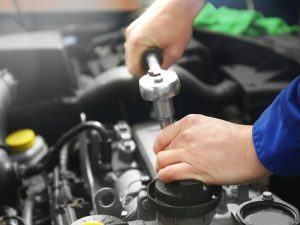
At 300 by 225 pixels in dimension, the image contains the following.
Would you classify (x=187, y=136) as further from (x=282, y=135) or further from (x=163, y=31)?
(x=163, y=31)

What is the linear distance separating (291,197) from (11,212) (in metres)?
0.84

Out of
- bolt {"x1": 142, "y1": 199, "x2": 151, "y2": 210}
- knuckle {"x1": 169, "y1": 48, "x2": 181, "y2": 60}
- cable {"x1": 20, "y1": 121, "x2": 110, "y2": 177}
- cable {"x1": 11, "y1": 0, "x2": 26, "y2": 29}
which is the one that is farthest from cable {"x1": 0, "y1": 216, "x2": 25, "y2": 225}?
cable {"x1": 11, "y1": 0, "x2": 26, "y2": 29}

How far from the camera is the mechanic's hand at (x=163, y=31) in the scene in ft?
4.38

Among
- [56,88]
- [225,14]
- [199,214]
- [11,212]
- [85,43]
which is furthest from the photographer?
[85,43]

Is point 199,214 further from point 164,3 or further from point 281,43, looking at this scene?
point 281,43

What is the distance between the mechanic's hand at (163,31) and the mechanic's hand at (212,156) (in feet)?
1.29

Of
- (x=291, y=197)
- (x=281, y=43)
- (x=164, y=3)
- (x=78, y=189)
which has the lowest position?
(x=291, y=197)

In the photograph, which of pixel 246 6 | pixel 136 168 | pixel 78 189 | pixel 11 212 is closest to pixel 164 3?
pixel 136 168

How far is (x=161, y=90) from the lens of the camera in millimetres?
986

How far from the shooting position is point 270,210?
1.01m

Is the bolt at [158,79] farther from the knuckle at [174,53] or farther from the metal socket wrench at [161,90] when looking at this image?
the knuckle at [174,53]

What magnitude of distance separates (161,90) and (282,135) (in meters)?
0.25

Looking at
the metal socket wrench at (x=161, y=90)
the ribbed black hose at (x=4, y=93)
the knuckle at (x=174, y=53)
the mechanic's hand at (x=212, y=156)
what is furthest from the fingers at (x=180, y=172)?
the ribbed black hose at (x=4, y=93)

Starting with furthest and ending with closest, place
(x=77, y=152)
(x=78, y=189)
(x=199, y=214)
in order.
Answer: (x=77, y=152) → (x=78, y=189) → (x=199, y=214)
